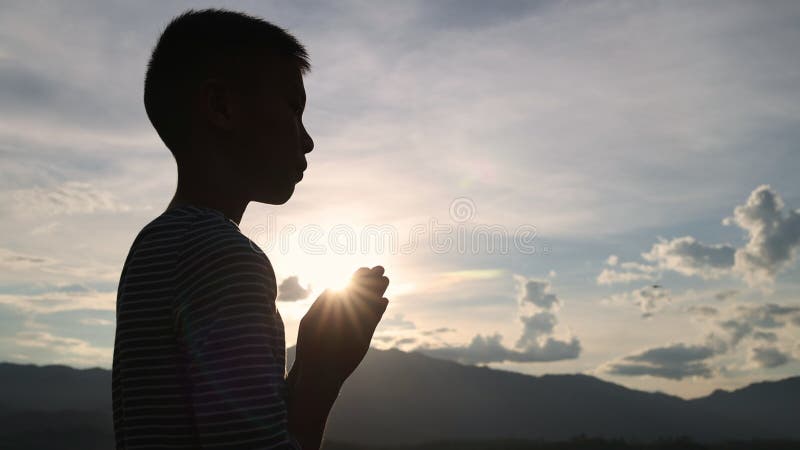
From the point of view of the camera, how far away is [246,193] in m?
2.38

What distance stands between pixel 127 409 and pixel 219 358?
1.87 feet

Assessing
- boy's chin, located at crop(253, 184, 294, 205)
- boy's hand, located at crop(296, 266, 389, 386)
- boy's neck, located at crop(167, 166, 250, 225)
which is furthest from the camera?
boy's chin, located at crop(253, 184, 294, 205)

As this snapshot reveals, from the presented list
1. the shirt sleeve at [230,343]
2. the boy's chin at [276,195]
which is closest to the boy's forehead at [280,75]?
the boy's chin at [276,195]

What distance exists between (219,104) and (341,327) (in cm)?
99

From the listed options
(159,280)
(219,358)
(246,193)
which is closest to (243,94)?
(246,193)

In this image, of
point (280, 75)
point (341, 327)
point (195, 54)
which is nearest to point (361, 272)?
point (341, 327)

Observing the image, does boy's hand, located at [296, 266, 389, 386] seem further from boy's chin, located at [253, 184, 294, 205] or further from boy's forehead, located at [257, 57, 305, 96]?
boy's forehead, located at [257, 57, 305, 96]

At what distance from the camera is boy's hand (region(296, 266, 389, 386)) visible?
199 cm

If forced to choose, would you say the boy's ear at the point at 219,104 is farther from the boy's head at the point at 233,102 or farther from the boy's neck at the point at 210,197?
the boy's neck at the point at 210,197

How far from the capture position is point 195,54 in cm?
251

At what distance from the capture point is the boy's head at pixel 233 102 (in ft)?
7.68

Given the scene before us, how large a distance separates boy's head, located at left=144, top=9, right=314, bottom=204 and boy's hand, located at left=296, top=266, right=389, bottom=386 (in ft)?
2.00

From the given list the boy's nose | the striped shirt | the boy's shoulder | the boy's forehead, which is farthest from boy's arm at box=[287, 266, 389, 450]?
the boy's forehead

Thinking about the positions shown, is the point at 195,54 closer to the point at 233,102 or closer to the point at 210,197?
the point at 233,102
